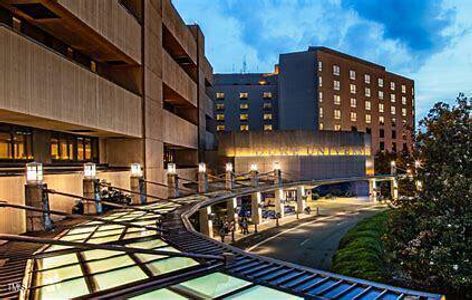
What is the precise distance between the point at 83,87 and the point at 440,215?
43.2 feet

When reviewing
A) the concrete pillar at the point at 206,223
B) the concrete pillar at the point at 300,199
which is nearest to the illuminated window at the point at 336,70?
the concrete pillar at the point at 300,199

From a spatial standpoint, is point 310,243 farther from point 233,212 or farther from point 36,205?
point 36,205

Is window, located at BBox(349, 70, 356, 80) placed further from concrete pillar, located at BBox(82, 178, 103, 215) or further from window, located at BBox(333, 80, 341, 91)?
concrete pillar, located at BBox(82, 178, 103, 215)

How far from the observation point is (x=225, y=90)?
88688 millimetres

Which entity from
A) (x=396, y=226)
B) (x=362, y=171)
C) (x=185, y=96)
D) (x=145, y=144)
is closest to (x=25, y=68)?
(x=145, y=144)

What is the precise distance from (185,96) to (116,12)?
1466 cm

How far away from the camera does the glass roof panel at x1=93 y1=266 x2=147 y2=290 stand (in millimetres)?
6927

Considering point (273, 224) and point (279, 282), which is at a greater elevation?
point (279, 282)

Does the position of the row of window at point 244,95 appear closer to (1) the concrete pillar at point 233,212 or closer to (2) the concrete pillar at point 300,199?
(2) the concrete pillar at point 300,199

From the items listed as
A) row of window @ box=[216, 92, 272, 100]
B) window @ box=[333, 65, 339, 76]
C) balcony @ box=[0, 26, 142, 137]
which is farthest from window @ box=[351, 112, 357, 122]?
balcony @ box=[0, 26, 142, 137]

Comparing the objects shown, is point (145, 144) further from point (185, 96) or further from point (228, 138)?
point (228, 138)

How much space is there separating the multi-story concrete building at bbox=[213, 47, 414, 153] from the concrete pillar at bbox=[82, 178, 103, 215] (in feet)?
194

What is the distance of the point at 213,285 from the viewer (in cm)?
714

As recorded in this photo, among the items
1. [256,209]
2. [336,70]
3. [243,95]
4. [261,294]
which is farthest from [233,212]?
[243,95]
